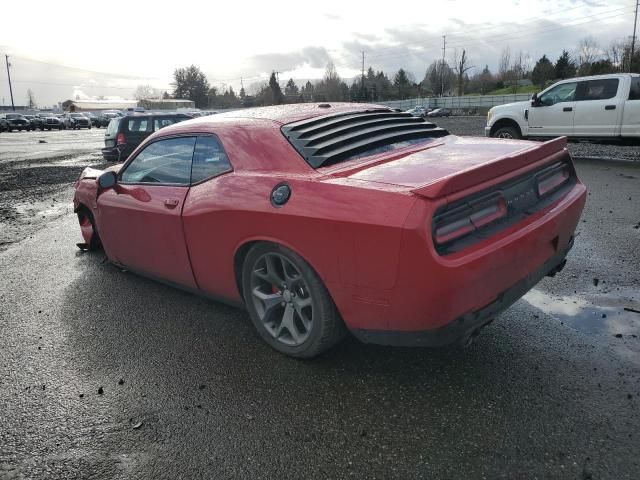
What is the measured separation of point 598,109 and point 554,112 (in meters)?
0.94

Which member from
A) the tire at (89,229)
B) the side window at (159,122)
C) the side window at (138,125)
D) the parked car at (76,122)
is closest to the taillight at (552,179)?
the tire at (89,229)

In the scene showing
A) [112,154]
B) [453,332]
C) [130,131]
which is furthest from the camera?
[130,131]

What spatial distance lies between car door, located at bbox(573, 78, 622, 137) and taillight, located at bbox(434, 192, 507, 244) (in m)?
10.3

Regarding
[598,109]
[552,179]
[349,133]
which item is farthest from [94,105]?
[552,179]

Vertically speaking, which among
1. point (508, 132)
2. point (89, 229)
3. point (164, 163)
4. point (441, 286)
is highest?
point (164, 163)

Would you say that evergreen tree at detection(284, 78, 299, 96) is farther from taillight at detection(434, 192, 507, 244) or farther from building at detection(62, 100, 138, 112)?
taillight at detection(434, 192, 507, 244)

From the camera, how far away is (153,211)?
3756 millimetres

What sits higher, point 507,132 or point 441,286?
point 507,132

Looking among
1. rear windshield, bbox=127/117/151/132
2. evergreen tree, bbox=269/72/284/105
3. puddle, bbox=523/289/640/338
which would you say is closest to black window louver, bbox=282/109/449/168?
puddle, bbox=523/289/640/338

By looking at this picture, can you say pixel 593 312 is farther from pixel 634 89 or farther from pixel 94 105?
pixel 94 105

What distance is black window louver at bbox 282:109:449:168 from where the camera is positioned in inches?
120

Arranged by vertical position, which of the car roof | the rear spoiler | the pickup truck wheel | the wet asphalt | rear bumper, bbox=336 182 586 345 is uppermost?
the car roof

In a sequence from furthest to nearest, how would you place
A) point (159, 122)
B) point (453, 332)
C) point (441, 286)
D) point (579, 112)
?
point (159, 122)
point (579, 112)
point (453, 332)
point (441, 286)

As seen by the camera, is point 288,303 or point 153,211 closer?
point 288,303
